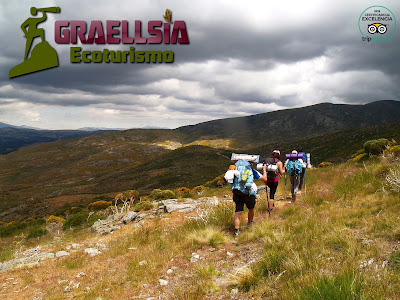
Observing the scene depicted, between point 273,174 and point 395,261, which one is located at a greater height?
point 273,174

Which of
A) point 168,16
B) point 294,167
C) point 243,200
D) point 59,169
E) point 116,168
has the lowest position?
point 59,169

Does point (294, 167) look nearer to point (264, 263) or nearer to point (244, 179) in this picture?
point (244, 179)

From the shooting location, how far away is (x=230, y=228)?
8133 mm

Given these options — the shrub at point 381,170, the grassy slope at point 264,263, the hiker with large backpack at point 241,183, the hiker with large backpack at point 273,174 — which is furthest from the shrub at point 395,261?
the shrub at point 381,170

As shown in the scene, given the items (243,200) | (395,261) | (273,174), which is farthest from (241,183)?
(395,261)

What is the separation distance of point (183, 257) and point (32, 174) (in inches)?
6717

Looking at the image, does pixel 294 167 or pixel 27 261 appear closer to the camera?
pixel 27 261

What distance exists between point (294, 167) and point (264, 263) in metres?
7.23

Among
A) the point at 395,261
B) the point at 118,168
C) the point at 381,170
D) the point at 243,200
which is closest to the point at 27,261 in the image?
the point at 243,200

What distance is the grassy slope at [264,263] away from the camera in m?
3.39

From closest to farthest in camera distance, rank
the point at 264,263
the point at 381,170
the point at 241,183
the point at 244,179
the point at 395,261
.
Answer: the point at 395,261 → the point at 264,263 → the point at 244,179 → the point at 241,183 → the point at 381,170

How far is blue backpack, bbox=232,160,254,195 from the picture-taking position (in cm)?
722

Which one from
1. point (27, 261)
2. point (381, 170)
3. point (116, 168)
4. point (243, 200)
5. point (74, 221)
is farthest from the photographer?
point (116, 168)

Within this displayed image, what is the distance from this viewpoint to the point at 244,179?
719cm
